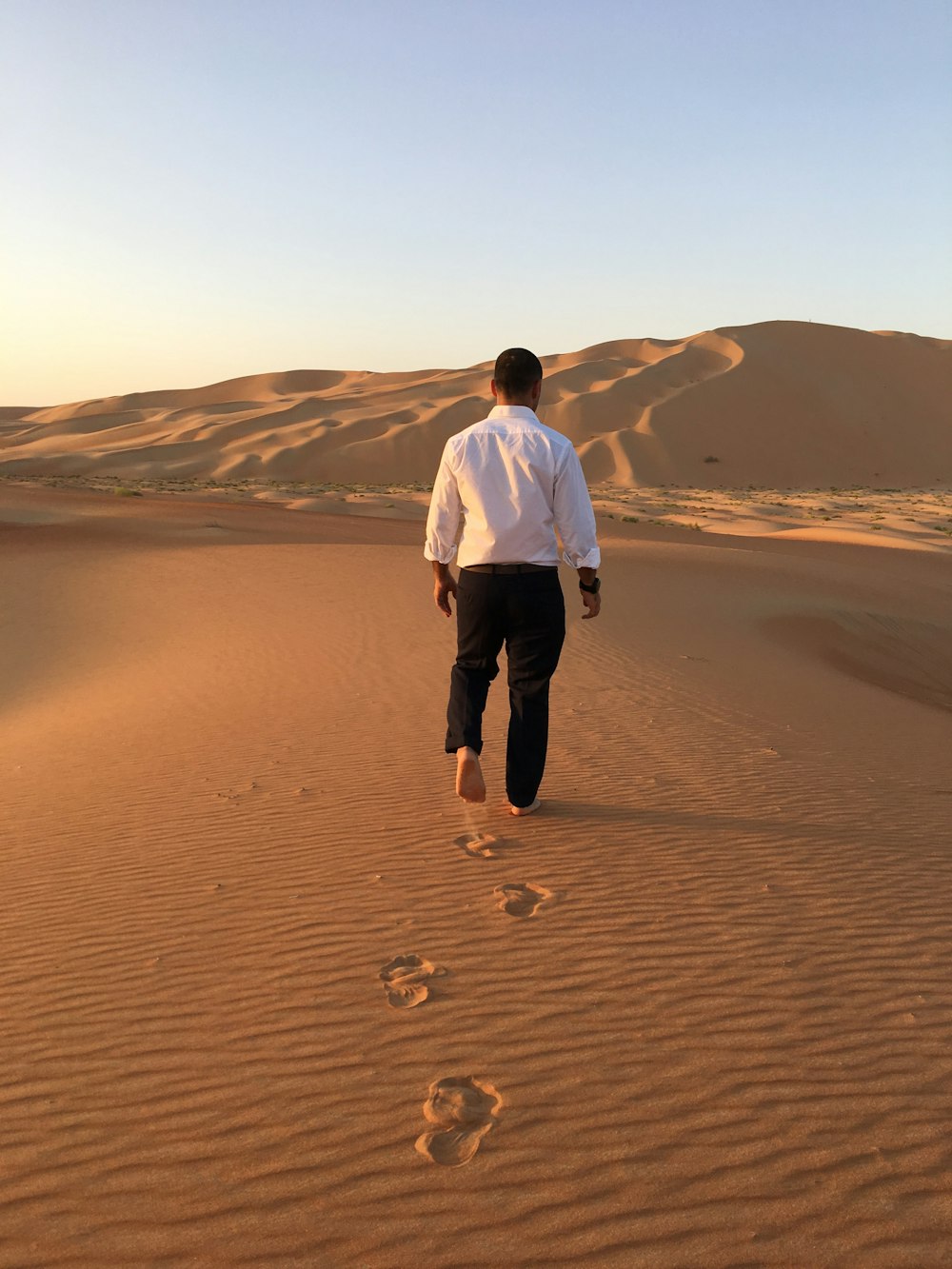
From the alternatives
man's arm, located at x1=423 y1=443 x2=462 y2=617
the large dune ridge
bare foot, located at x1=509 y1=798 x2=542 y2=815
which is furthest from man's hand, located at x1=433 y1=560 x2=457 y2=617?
the large dune ridge

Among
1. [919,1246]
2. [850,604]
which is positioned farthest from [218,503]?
[919,1246]

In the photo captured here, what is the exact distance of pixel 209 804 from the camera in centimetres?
505

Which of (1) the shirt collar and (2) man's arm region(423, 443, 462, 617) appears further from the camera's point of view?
(2) man's arm region(423, 443, 462, 617)

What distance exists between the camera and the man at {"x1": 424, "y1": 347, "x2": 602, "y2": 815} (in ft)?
13.3

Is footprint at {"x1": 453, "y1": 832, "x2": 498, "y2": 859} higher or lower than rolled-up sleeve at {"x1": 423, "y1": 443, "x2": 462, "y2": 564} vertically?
lower

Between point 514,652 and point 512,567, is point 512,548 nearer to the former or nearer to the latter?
point 512,567

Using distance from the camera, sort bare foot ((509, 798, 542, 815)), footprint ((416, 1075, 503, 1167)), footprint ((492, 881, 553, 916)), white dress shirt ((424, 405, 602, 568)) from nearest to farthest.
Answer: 1. footprint ((416, 1075, 503, 1167))
2. footprint ((492, 881, 553, 916))
3. white dress shirt ((424, 405, 602, 568))
4. bare foot ((509, 798, 542, 815))

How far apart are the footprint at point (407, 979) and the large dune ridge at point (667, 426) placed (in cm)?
4708

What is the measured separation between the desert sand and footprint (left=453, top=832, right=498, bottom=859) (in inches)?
0.6

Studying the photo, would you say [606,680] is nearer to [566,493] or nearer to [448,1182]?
[566,493]

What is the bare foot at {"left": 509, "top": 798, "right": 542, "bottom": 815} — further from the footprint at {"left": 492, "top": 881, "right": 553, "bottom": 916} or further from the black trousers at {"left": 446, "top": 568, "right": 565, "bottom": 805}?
the footprint at {"left": 492, "top": 881, "right": 553, "bottom": 916}

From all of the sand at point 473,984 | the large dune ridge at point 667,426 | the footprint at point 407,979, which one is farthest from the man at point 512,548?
the large dune ridge at point 667,426

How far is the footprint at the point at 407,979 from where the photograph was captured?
9.68 ft

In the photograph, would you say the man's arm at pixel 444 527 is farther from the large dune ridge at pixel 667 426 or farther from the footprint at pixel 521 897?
the large dune ridge at pixel 667 426
